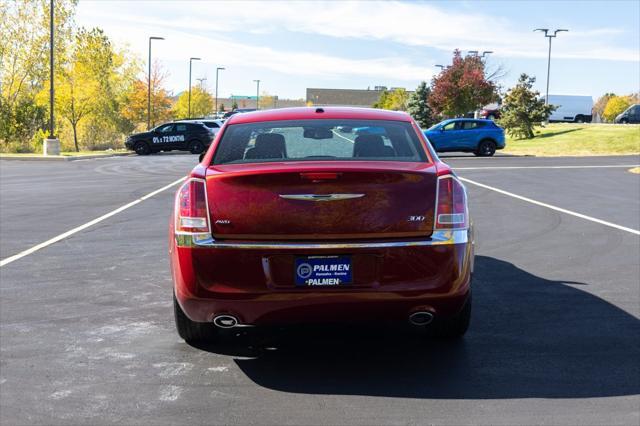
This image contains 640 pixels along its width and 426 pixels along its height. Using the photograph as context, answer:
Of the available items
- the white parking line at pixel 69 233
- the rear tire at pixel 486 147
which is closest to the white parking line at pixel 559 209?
the white parking line at pixel 69 233

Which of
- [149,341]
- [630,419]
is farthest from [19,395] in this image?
[630,419]

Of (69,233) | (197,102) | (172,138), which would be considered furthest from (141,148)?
(197,102)

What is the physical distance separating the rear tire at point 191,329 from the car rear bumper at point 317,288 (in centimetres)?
62

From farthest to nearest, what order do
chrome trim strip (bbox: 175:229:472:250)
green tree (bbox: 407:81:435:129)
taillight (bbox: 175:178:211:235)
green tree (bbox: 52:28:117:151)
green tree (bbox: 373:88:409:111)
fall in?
green tree (bbox: 373:88:409:111) → green tree (bbox: 407:81:435:129) → green tree (bbox: 52:28:117:151) → taillight (bbox: 175:178:211:235) → chrome trim strip (bbox: 175:229:472:250)

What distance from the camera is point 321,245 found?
4391 millimetres

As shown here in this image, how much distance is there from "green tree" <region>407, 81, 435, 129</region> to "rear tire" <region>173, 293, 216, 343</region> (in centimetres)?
7018

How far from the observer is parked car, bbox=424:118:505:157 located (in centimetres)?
3478

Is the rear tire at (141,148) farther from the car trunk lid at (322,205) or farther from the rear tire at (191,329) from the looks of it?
the car trunk lid at (322,205)

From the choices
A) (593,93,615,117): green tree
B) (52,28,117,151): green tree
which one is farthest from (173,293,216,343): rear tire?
(593,93,615,117): green tree

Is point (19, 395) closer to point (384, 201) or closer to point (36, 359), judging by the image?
point (36, 359)

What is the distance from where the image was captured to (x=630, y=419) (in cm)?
396

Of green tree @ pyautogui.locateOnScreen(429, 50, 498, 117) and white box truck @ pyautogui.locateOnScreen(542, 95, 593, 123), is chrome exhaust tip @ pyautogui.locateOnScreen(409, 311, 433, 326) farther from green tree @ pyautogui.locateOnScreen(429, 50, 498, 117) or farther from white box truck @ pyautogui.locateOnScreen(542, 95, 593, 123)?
white box truck @ pyautogui.locateOnScreen(542, 95, 593, 123)

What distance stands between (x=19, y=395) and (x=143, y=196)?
39.3 ft

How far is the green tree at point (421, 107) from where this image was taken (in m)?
75.1
